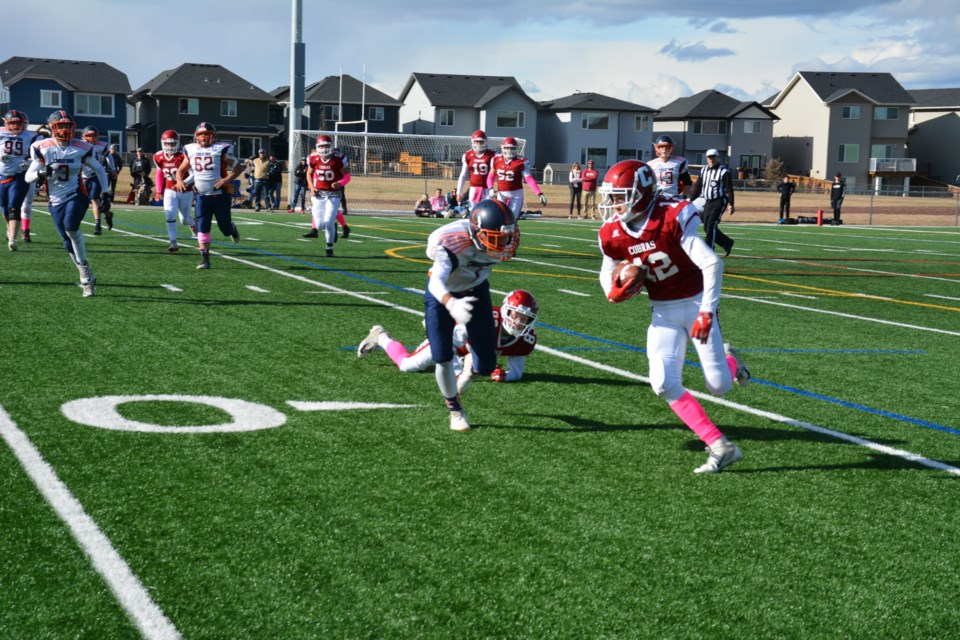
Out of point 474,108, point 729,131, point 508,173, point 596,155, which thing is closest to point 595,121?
point 596,155

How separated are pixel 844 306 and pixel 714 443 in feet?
29.5

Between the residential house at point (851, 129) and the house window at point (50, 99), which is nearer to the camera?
the house window at point (50, 99)

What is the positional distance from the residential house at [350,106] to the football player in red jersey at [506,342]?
7860 centimetres

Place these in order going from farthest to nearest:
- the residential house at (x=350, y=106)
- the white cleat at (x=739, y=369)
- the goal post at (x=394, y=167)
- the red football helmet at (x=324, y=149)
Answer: the residential house at (x=350, y=106), the goal post at (x=394, y=167), the red football helmet at (x=324, y=149), the white cleat at (x=739, y=369)

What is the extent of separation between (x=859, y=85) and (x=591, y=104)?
24063 mm

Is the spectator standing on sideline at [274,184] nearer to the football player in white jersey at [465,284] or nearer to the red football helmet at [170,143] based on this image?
the red football helmet at [170,143]

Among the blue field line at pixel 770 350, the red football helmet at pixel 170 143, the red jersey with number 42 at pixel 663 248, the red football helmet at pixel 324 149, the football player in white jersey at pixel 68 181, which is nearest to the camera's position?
the red jersey with number 42 at pixel 663 248

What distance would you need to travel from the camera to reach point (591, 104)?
3369 inches

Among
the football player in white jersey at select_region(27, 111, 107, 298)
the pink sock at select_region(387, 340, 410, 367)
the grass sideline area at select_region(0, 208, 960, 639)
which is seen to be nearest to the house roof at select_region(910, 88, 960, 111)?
the grass sideline area at select_region(0, 208, 960, 639)

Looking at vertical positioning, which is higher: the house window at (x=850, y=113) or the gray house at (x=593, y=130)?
the house window at (x=850, y=113)

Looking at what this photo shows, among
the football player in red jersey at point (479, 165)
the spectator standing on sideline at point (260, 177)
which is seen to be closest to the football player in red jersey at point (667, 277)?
the football player in red jersey at point (479, 165)

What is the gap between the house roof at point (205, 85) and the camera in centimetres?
7988

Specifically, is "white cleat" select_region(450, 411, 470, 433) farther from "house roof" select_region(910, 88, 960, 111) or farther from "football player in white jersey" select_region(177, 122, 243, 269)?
"house roof" select_region(910, 88, 960, 111)

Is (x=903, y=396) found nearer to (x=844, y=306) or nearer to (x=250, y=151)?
(x=844, y=306)
